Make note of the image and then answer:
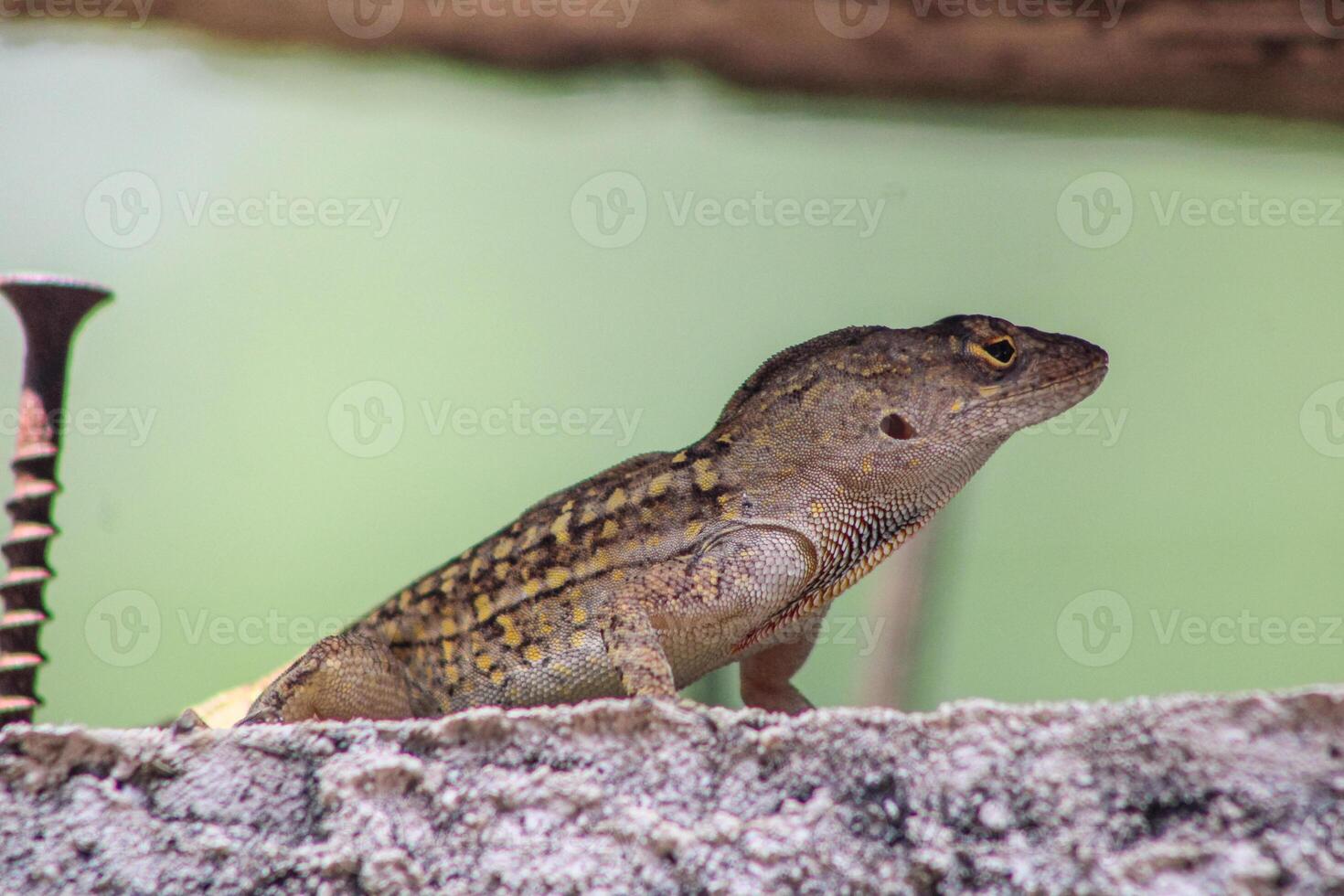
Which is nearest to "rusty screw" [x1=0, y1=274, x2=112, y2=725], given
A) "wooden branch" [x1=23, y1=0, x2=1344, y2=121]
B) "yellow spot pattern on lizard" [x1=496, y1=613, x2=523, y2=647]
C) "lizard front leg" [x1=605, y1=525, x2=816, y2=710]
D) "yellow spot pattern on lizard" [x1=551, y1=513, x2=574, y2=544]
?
"yellow spot pattern on lizard" [x1=496, y1=613, x2=523, y2=647]

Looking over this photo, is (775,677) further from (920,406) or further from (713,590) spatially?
(920,406)

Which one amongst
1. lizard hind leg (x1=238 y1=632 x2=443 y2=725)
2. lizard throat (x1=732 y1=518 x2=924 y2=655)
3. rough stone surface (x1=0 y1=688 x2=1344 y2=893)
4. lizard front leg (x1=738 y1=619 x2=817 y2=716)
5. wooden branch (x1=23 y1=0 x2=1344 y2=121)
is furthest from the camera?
wooden branch (x1=23 y1=0 x2=1344 y2=121)

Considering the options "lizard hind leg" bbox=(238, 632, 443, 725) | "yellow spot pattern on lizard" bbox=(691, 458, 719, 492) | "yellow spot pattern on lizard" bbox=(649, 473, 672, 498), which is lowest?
"lizard hind leg" bbox=(238, 632, 443, 725)

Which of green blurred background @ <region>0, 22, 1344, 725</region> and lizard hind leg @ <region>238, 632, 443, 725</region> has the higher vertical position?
green blurred background @ <region>0, 22, 1344, 725</region>

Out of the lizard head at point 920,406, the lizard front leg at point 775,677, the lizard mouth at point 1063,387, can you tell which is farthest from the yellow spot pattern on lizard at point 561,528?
the lizard mouth at point 1063,387

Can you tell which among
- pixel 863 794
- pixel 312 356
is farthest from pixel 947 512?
pixel 863 794

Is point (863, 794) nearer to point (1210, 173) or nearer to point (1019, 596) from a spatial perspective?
point (1019, 596)

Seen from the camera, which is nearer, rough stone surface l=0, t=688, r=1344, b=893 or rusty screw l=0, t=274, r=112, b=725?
rough stone surface l=0, t=688, r=1344, b=893

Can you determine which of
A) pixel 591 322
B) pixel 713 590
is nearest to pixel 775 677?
pixel 713 590

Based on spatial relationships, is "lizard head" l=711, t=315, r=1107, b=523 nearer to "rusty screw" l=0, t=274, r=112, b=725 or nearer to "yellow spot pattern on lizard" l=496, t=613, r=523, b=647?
"yellow spot pattern on lizard" l=496, t=613, r=523, b=647
